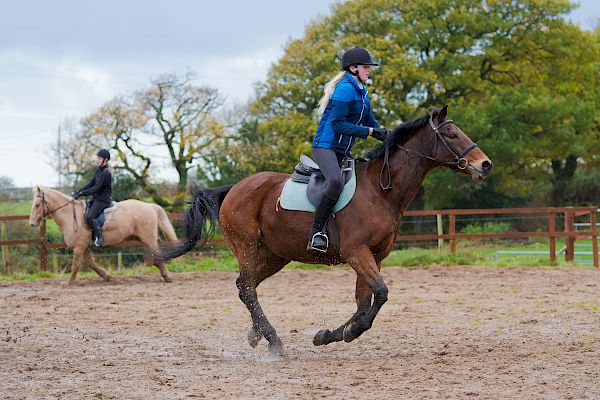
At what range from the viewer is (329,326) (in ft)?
29.1

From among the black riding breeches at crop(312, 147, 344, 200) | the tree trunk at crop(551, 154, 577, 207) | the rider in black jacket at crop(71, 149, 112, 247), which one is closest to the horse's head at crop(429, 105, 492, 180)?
the black riding breeches at crop(312, 147, 344, 200)

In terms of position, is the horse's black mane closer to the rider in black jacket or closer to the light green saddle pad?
the light green saddle pad

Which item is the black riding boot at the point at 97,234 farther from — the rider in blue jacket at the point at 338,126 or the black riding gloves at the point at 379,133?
the black riding gloves at the point at 379,133

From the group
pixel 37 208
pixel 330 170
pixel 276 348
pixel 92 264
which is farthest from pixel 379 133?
pixel 37 208

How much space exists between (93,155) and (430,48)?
45.8ft

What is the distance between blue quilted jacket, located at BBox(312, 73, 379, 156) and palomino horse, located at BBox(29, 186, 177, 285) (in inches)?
300

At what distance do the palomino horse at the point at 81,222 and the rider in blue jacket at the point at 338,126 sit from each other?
24.9 ft

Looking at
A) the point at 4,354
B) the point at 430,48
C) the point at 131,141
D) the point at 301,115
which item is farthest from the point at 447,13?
the point at 4,354

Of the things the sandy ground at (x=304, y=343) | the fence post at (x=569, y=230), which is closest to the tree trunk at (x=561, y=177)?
the fence post at (x=569, y=230)

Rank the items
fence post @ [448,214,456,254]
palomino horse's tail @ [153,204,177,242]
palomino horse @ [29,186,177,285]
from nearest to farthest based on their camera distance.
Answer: palomino horse @ [29,186,177,285]
palomino horse's tail @ [153,204,177,242]
fence post @ [448,214,456,254]

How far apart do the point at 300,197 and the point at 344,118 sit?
85 centimetres

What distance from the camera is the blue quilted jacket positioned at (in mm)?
6852

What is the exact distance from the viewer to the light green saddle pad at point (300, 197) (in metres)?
6.94

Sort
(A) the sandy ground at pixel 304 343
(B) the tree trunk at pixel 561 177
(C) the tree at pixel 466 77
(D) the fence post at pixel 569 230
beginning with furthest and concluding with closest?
(B) the tree trunk at pixel 561 177
(C) the tree at pixel 466 77
(D) the fence post at pixel 569 230
(A) the sandy ground at pixel 304 343
